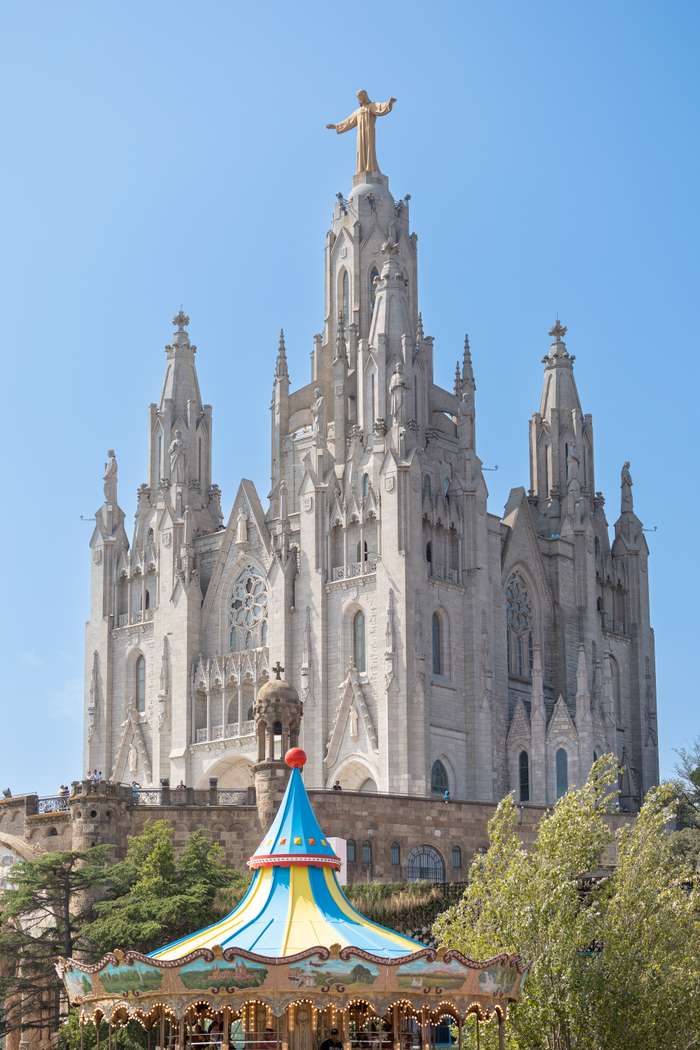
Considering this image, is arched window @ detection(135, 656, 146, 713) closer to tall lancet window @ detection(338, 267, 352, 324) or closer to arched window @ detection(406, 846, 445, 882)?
tall lancet window @ detection(338, 267, 352, 324)

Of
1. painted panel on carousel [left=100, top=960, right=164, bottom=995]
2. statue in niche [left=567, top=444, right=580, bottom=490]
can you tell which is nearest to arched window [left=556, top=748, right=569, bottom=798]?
statue in niche [left=567, top=444, right=580, bottom=490]

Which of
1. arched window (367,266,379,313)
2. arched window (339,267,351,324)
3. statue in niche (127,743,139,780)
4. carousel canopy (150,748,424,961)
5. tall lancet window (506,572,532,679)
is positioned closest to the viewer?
carousel canopy (150,748,424,961)

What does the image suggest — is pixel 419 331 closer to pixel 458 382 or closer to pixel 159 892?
pixel 458 382

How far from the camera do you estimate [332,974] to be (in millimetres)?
30781

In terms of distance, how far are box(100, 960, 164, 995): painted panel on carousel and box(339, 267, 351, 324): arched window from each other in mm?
48676

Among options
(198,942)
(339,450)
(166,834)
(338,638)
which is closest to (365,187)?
(339,450)

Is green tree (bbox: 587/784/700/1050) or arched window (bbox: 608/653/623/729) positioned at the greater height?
arched window (bbox: 608/653/623/729)

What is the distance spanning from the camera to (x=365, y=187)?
260ft

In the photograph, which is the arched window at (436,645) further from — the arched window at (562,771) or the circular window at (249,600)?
the circular window at (249,600)

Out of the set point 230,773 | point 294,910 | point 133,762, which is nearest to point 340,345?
point 230,773

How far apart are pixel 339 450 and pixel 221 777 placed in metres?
13.2

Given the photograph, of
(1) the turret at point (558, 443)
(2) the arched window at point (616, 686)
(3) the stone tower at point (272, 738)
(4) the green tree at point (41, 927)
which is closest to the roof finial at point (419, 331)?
(1) the turret at point (558, 443)

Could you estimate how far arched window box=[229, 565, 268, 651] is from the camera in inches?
2872

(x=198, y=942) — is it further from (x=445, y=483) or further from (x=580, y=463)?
(x=580, y=463)
